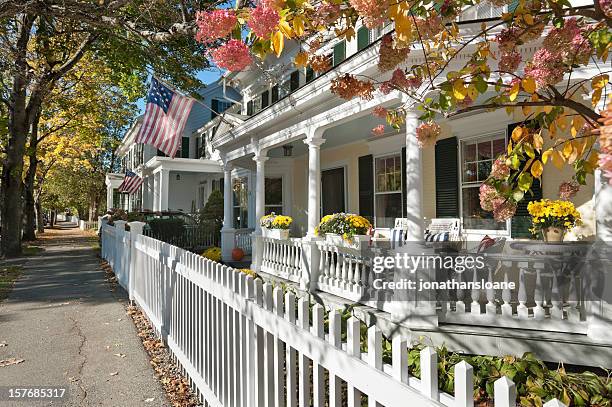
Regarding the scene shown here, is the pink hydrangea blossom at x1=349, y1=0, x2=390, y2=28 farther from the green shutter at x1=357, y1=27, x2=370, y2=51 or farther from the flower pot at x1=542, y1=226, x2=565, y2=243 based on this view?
the green shutter at x1=357, y1=27, x2=370, y2=51

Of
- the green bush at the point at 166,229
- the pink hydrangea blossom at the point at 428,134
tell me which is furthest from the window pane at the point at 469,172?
the green bush at the point at 166,229

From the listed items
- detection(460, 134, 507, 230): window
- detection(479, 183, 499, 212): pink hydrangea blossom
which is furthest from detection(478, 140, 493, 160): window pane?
detection(479, 183, 499, 212): pink hydrangea blossom

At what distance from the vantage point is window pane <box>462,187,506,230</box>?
6492mm

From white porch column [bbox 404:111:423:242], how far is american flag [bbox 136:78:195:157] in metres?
5.61

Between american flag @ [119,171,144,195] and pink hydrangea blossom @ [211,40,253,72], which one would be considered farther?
american flag @ [119,171,144,195]

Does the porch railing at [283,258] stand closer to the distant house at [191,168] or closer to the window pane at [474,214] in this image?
the window pane at [474,214]

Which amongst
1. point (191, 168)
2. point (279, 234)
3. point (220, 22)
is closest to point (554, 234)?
point (220, 22)

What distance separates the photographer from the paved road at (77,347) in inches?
134

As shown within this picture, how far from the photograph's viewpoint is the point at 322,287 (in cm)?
625

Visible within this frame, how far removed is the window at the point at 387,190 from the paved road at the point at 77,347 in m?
5.35

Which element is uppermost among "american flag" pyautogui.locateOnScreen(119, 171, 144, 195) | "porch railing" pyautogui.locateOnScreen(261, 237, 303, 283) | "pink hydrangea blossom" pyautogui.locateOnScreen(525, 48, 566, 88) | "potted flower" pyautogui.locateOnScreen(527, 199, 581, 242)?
"american flag" pyautogui.locateOnScreen(119, 171, 144, 195)

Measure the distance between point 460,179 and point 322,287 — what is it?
10.1 feet

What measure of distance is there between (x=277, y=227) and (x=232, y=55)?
577 cm

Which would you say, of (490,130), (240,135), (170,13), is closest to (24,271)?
(240,135)
